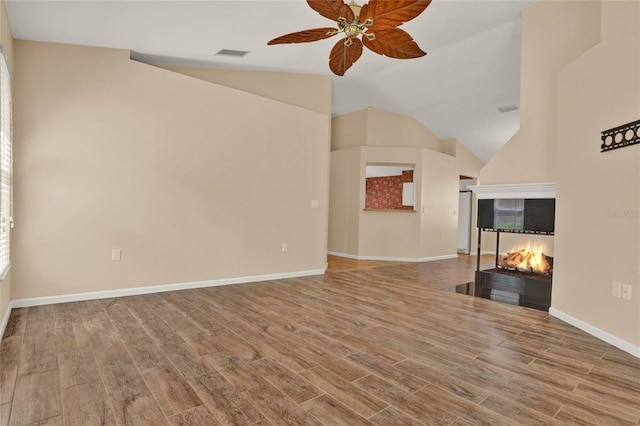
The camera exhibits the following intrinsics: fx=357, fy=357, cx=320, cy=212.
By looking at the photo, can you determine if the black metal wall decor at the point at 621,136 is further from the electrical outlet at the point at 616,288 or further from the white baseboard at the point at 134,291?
the white baseboard at the point at 134,291

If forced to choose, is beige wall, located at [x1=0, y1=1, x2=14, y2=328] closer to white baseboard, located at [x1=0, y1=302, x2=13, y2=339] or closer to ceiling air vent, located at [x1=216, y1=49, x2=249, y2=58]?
white baseboard, located at [x1=0, y1=302, x2=13, y2=339]

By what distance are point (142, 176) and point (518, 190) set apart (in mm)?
4211

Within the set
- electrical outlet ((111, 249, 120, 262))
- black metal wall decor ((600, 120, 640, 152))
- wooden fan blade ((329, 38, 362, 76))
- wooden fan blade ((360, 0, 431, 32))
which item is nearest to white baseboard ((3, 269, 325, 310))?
electrical outlet ((111, 249, 120, 262))

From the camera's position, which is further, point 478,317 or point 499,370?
point 478,317

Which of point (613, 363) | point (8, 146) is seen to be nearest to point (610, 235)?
point (613, 363)

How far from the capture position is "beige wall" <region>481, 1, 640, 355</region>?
2674 millimetres

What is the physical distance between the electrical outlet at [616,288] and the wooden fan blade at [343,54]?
269cm

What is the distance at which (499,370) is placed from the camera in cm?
226

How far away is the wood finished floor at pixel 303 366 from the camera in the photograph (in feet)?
5.77

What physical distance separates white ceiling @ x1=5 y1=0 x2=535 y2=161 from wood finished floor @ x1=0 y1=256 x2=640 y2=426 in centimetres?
272

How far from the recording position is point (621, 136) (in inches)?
108

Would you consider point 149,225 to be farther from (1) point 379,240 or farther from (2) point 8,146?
(1) point 379,240

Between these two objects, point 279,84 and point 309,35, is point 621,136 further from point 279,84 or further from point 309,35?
point 279,84

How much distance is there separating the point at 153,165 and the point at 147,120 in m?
0.51
